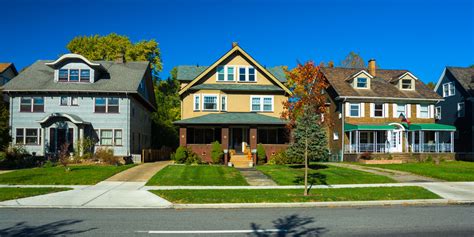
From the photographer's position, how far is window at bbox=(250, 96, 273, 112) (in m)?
33.8

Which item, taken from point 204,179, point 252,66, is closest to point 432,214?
point 204,179

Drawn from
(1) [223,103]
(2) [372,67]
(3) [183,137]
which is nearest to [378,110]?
(2) [372,67]

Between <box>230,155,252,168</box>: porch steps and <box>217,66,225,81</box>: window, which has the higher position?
<box>217,66,225,81</box>: window

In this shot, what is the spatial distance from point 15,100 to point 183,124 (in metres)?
13.2

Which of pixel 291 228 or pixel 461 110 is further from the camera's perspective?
pixel 461 110

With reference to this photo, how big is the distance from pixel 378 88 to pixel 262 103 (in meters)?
11.6

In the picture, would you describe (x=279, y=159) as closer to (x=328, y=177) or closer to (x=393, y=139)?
(x=328, y=177)

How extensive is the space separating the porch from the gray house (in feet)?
60.9

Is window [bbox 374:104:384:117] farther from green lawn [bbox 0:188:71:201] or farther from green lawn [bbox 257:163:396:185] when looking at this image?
green lawn [bbox 0:188:71:201]

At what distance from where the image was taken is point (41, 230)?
8.97 metres

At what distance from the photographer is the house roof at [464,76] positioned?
3921cm

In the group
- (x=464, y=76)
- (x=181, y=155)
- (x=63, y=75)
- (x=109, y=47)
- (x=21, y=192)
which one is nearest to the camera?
(x=21, y=192)

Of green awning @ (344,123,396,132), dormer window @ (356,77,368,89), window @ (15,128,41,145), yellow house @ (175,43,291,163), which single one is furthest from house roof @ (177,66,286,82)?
window @ (15,128,41,145)

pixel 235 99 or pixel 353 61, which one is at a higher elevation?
pixel 353 61
